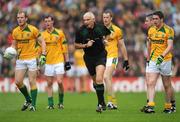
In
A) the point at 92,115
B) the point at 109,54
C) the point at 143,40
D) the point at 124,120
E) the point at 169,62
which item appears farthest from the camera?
the point at 143,40

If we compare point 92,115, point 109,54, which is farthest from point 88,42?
point 109,54

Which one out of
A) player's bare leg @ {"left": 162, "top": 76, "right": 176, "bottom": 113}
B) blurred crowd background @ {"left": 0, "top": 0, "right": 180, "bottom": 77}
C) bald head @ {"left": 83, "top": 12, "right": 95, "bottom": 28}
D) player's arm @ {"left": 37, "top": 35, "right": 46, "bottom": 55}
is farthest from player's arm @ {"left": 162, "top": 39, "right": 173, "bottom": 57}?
blurred crowd background @ {"left": 0, "top": 0, "right": 180, "bottom": 77}

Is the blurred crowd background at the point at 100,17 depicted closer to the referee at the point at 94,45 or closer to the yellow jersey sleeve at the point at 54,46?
the yellow jersey sleeve at the point at 54,46

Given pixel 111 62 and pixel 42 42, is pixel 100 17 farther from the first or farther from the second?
pixel 42 42

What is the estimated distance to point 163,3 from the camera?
34.2 meters

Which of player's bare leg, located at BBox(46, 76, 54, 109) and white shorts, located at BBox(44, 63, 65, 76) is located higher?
white shorts, located at BBox(44, 63, 65, 76)

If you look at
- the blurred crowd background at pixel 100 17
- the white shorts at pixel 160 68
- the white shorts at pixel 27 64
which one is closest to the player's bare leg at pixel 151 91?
the white shorts at pixel 160 68

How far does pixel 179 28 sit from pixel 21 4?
8269 millimetres

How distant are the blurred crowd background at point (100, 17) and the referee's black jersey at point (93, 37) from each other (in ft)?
46.8

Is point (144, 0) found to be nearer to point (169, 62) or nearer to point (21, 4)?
point (21, 4)

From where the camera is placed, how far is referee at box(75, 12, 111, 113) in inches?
697

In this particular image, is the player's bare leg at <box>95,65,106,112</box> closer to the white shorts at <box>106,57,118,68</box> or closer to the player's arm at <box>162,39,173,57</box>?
the player's arm at <box>162,39,173,57</box>

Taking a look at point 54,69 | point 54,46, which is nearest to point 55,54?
point 54,46

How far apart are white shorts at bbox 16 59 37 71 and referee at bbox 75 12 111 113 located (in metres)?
1.89
